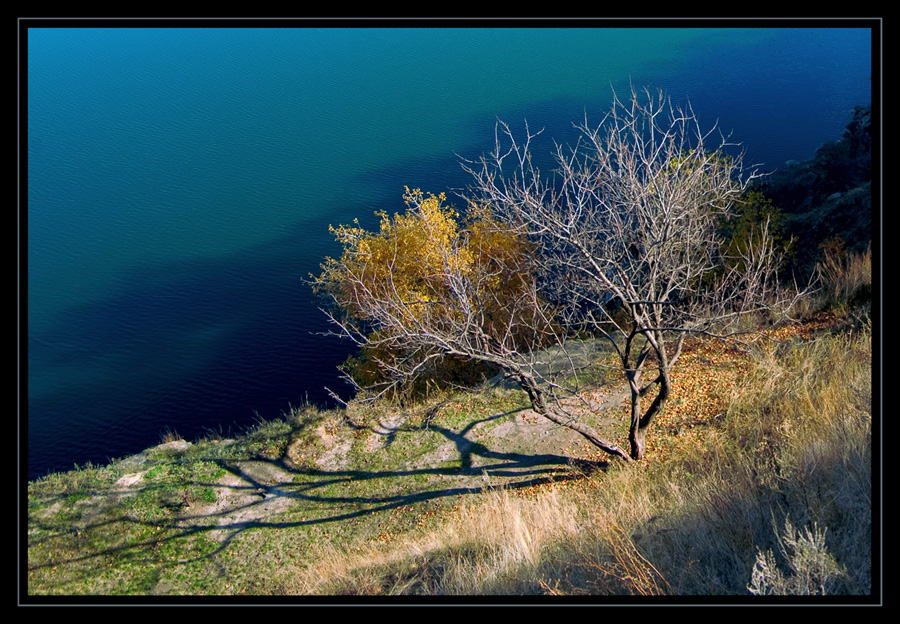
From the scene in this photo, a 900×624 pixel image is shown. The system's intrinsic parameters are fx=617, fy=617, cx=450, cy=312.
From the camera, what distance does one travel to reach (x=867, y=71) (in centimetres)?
5100

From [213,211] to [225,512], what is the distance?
37362 mm

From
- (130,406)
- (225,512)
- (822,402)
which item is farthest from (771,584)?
(130,406)

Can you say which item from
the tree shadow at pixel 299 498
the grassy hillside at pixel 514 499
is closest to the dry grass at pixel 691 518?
the grassy hillside at pixel 514 499

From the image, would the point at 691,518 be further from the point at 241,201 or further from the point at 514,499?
the point at 241,201

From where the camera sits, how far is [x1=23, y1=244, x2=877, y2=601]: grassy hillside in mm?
6031

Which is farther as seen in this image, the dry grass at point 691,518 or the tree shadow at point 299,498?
the tree shadow at point 299,498

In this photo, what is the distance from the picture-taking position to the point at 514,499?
1057cm

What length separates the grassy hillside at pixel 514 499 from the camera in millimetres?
6031

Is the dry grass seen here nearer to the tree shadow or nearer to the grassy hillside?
the grassy hillside

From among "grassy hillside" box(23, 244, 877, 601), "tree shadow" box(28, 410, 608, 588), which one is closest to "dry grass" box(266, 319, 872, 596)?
"grassy hillside" box(23, 244, 877, 601)

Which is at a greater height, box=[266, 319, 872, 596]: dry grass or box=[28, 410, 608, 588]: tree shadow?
box=[266, 319, 872, 596]: dry grass

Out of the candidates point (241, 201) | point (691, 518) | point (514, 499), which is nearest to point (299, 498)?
point (514, 499)

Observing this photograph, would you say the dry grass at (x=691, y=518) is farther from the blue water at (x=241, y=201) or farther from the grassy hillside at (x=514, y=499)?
the blue water at (x=241, y=201)

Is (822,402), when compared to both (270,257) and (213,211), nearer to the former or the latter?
(270,257)
